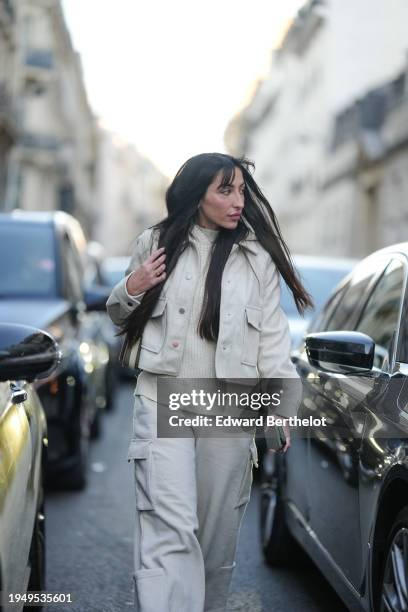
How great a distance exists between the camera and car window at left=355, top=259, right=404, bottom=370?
165 inches

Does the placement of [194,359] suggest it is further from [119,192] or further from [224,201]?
[119,192]

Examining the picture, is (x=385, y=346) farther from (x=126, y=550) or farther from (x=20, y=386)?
(x=126, y=550)

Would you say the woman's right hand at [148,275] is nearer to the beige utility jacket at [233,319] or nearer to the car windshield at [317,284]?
the beige utility jacket at [233,319]

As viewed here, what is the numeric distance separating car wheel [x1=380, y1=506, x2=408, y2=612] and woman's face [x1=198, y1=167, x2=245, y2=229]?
1.14 metres

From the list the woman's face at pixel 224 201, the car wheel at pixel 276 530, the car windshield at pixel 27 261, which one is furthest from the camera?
the car windshield at pixel 27 261

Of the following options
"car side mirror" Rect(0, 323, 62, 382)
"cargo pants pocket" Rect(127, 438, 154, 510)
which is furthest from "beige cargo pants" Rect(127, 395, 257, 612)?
"car side mirror" Rect(0, 323, 62, 382)

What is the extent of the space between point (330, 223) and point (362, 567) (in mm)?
46568

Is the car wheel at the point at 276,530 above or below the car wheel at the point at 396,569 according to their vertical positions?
below

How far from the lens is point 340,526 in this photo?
4.12 meters

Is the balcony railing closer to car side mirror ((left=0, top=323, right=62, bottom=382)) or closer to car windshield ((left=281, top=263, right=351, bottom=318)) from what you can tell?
car windshield ((left=281, top=263, right=351, bottom=318))

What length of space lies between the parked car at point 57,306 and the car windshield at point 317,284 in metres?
1.87

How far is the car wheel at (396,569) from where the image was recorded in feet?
10.7

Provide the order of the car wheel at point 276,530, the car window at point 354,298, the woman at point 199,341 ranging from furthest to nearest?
the car wheel at point 276,530
the car window at point 354,298
the woman at point 199,341

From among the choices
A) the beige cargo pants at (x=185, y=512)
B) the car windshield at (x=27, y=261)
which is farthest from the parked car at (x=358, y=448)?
the car windshield at (x=27, y=261)
